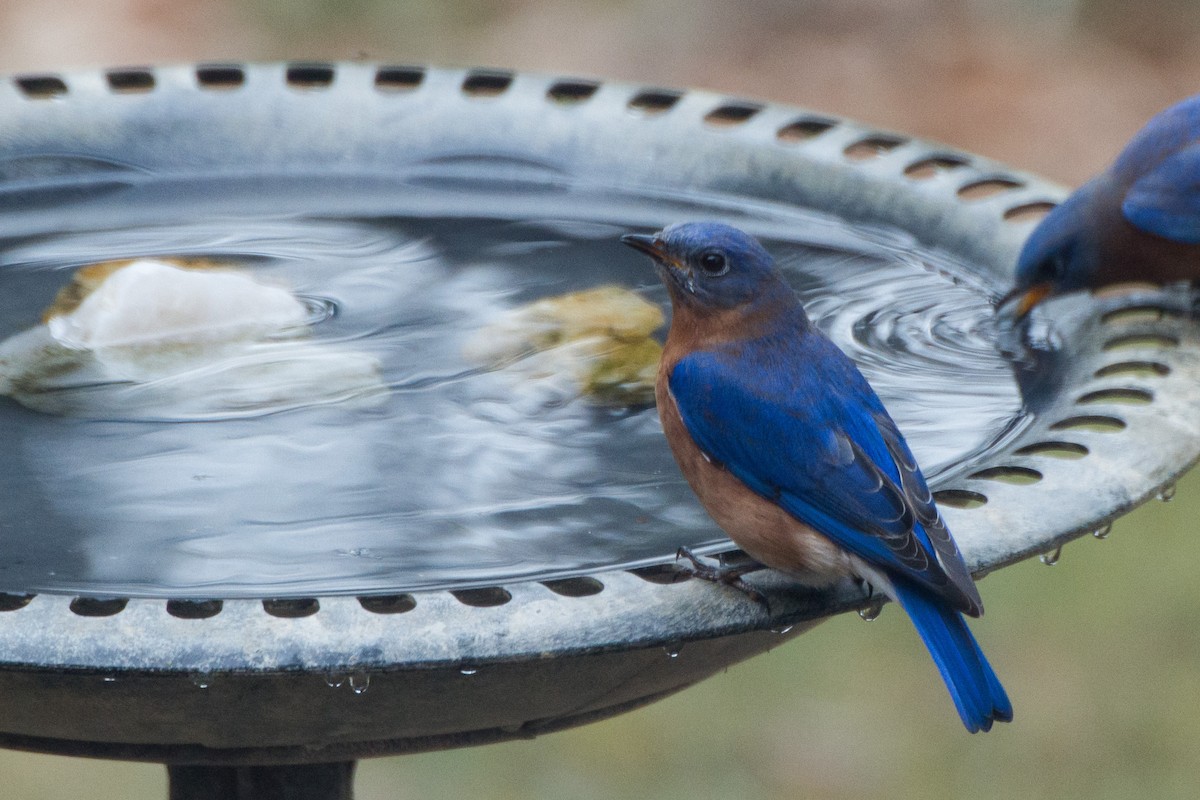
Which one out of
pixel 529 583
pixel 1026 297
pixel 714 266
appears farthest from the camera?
pixel 1026 297

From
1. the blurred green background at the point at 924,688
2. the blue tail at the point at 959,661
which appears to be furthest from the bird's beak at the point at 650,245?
the blurred green background at the point at 924,688

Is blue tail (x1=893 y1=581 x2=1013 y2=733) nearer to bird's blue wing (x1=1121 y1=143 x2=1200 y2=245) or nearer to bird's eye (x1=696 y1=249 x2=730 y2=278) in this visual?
bird's eye (x1=696 y1=249 x2=730 y2=278)

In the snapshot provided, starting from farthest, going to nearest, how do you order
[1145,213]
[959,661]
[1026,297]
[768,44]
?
[768,44] → [1145,213] → [1026,297] → [959,661]

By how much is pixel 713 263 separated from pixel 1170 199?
6.15ft

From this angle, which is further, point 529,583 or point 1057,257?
point 1057,257

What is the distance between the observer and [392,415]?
9.48 feet

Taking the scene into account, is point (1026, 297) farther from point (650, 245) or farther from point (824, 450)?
point (824, 450)

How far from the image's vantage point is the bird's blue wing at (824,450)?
2230 millimetres

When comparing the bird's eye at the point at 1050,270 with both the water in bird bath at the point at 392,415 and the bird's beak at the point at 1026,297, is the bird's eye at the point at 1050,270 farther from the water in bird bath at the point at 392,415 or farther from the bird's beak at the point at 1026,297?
the water in bird bath at the point at 392,415

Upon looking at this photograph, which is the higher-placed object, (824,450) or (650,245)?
(650,245)

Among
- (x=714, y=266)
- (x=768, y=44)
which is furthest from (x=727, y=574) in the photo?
(x=768, y=44)

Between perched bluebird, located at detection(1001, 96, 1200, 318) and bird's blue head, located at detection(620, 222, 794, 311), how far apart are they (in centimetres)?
128

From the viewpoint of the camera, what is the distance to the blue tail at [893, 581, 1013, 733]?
2195mm

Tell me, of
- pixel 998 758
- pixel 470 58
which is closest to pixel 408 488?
pixel 998 758
